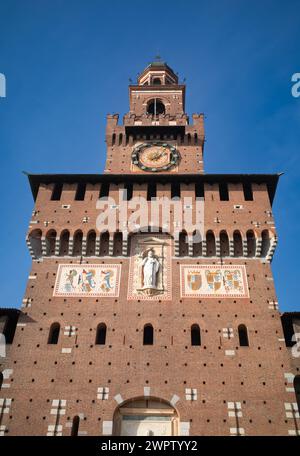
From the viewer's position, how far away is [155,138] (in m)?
27.2

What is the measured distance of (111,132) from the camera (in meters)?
27.9

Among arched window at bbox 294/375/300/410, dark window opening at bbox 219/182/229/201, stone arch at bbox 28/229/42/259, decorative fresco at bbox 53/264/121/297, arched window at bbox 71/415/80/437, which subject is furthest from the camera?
dark window opening at bbox 219/182/229/201

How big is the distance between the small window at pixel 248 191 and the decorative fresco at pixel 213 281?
3795mm

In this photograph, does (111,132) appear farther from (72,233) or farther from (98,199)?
(72,233)

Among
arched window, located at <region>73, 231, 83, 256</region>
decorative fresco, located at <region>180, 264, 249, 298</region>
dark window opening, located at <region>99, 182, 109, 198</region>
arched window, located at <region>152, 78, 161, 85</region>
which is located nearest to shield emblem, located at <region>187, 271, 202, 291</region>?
decorative fresco, located at <region>180, 264, 249, 298</region>

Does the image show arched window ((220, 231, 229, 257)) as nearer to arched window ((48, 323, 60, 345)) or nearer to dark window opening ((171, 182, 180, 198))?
dark window opening ((171, 182, 180, 198))

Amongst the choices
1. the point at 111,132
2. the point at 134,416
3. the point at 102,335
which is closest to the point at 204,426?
the point at 134,416

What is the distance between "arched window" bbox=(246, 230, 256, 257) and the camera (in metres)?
20.6

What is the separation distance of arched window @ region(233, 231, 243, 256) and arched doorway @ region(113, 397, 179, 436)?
22.3 feet

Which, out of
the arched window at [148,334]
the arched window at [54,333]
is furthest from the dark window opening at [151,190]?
the arched window at [54,333]

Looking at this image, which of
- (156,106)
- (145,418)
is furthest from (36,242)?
(156,106)
